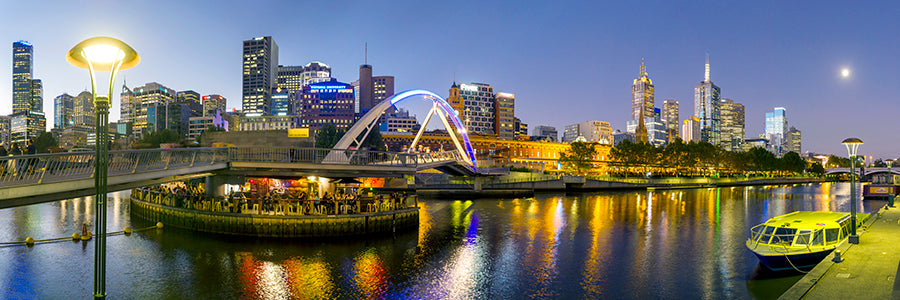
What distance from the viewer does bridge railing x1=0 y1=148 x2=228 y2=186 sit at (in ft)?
61.7

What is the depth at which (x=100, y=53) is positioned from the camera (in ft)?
34.1

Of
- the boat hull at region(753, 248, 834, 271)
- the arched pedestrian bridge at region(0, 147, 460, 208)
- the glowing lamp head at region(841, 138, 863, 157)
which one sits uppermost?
the glowing lamp head at region(841, 138, 863, 157)

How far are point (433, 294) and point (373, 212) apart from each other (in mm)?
15736

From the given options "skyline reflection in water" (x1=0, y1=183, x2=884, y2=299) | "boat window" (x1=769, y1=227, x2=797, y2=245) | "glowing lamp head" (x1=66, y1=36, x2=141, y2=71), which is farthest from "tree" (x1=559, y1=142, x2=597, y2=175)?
"glowing lamp head" (x1=66, y1=36, x2=141, y2=71)

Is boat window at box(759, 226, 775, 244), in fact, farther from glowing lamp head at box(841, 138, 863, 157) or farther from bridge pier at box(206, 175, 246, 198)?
bridge pier at box(206, 175, 246, 198)

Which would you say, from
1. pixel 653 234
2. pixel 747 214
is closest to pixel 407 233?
pixel 653 234

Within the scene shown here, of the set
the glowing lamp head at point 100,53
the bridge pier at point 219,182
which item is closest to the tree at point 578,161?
the bridge pier at point 219,182

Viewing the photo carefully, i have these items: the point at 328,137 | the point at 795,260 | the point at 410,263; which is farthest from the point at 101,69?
the point at 328,137

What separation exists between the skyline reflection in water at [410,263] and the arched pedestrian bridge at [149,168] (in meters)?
4.41

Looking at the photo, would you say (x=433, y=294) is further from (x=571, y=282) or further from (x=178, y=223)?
(x=178, y=223)

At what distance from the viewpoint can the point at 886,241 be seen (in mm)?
23922

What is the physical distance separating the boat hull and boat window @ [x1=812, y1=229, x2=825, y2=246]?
1.58 ft

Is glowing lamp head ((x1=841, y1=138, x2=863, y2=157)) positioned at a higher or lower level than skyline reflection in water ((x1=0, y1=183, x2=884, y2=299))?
higher

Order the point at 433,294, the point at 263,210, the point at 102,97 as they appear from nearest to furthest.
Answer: the point at 102,97 → the point at 433,294 → the point at 263,210
